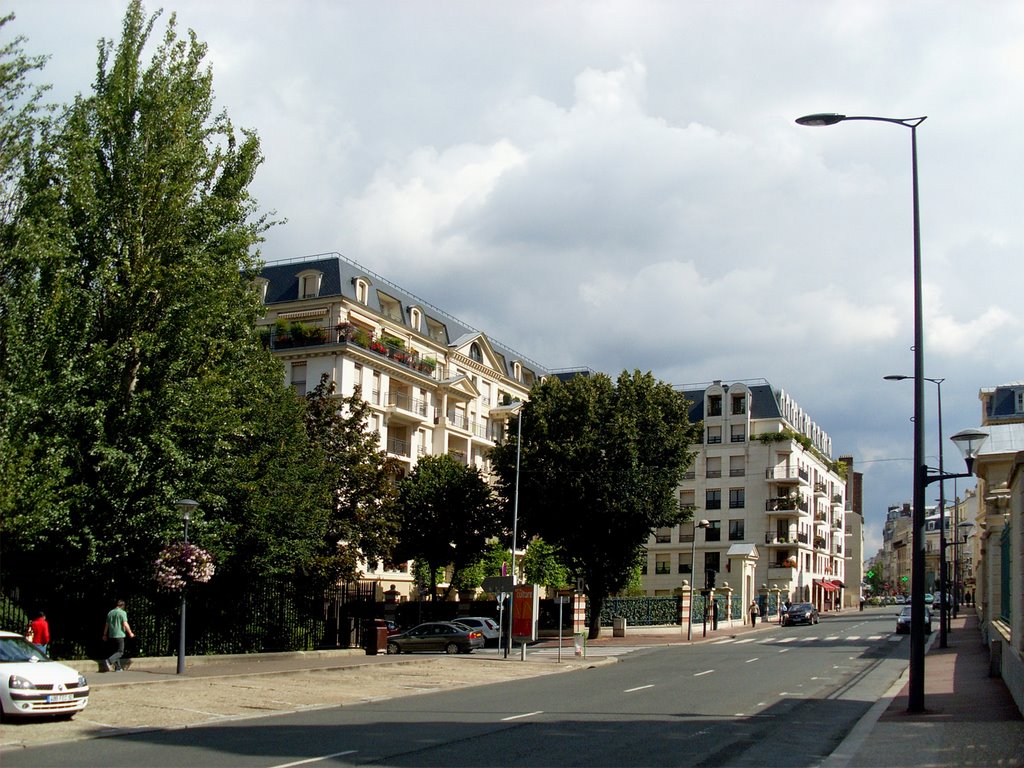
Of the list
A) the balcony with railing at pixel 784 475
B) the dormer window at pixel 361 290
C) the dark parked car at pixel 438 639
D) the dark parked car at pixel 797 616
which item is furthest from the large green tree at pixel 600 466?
the balcony with railing at pixel 784 475

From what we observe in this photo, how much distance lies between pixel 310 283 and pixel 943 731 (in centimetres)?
4728

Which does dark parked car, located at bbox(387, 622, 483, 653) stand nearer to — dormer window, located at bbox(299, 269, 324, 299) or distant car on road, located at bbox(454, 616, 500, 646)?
distant car on road, located at bbox(454, 616, 500, 646)

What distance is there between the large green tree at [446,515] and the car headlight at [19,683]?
1473 inches

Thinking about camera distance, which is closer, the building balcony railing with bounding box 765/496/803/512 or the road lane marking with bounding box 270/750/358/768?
the road lane marking with bounding box 270/750/358/768

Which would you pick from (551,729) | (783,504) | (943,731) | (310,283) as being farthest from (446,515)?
(783,504)

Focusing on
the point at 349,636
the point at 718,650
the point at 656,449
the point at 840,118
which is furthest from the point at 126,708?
the point at 656,449

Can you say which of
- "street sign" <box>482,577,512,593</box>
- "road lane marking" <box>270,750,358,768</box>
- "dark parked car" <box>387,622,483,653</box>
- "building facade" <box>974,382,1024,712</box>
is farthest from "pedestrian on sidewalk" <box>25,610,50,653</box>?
Result: "dark parked car" <box>387,622,483,653</box>

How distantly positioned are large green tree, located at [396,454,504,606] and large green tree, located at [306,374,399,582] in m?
11.0

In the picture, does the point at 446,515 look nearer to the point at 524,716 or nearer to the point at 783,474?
the point at 524,716

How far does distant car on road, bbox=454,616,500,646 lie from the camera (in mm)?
42375

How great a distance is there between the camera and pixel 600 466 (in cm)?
4688

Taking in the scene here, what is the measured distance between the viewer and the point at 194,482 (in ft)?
81.8

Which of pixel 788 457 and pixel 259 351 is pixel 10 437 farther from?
pixel 788 457

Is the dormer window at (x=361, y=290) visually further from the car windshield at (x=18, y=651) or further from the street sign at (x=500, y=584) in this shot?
the car windshield at (x=18, y=651)
